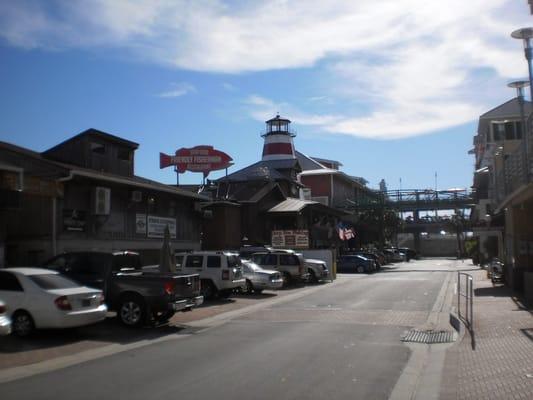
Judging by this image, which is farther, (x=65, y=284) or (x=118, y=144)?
(x=118, y=144)

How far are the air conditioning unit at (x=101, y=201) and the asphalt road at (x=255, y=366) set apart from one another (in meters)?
7.25

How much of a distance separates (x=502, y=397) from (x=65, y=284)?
915 centimetres

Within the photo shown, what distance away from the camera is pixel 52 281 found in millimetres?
12750

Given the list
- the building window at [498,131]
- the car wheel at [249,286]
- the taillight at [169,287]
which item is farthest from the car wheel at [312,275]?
the building window at [498,131]

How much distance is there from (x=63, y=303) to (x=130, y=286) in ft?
8.61

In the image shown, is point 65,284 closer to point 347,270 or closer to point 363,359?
point 363,359

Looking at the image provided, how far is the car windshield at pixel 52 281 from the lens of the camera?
1250 cm

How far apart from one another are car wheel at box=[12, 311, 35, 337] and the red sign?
103ft

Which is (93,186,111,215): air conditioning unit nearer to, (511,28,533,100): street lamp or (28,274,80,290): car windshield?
(28,274,80,290): car windshield

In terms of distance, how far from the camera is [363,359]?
10508mm

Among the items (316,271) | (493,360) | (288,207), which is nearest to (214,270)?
(316,271)

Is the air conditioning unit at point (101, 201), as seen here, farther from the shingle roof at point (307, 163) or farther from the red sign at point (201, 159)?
the shingle roof at point (307, 163)

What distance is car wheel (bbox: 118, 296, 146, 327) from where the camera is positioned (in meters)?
14.5

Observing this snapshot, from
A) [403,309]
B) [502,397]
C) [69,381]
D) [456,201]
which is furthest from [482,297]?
[456,201]
